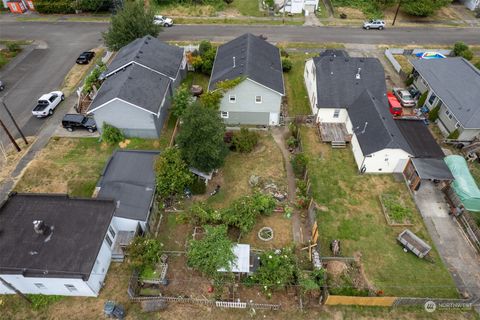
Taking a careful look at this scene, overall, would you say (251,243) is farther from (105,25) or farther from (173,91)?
(105,25)

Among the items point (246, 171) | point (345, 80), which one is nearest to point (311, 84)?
point (345, 80)

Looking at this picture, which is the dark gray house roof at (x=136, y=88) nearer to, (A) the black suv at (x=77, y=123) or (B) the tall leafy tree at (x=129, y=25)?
(A) the black suv at (x=77, y=123)

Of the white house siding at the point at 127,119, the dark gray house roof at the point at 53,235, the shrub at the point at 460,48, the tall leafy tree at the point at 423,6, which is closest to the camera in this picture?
the dark gray house roof at the point at 53,235

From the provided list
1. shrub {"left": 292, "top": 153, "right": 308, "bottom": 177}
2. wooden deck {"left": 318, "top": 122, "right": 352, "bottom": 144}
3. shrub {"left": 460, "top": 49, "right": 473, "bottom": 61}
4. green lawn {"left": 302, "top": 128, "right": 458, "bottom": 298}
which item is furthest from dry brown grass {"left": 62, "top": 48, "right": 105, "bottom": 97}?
shrub {"left": 460, "top": 49, "right": 473, "bottom": 61}

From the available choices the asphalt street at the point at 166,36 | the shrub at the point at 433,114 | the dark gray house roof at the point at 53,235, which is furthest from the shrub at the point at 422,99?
the dark gray house roof at the point at 53,235

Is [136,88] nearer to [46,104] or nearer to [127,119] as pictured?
[127,119]

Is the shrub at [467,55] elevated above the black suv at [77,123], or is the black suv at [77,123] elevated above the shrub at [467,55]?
the shrub at [467,55]

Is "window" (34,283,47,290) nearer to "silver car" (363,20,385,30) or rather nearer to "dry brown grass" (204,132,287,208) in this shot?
"dry brown grass" (204,132,287,208)
